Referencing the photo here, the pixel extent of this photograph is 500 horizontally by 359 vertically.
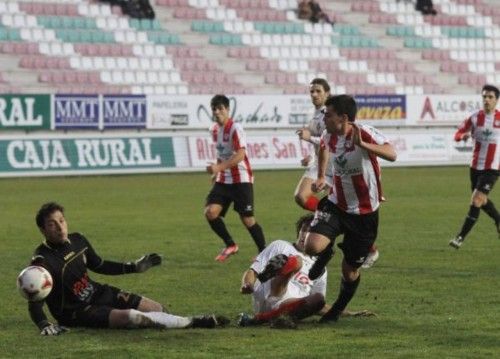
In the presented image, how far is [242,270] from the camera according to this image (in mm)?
15258

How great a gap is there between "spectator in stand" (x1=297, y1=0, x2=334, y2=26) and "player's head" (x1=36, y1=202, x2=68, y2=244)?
37.8m

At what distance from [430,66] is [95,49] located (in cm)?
1353

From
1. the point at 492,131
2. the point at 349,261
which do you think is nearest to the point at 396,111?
the point at 492,131

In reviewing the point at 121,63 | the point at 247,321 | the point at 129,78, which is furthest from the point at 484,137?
the point at 121,63

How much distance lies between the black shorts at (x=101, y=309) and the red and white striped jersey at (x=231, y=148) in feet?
20.4

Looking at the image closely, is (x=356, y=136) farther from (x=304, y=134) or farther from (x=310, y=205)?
(x=310, y=205)

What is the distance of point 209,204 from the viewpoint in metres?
16.9

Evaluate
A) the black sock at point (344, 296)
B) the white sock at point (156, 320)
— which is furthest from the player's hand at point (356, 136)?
the white sock at point (156, 320)

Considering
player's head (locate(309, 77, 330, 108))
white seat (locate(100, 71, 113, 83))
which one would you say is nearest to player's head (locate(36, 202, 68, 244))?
player's head (locate(309, 77, 330, 108))

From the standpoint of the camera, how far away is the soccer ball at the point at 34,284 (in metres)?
9.77

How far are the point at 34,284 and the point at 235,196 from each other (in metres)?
7.26

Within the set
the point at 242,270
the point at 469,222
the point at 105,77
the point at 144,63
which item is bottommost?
the point at 105,77

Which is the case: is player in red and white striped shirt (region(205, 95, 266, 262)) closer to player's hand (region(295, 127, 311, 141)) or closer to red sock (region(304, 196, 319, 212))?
red sock (region(304, 196, 319, 212))

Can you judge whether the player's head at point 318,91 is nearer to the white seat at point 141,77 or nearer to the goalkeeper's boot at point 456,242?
the goalkeeper's boot at point 456,242
